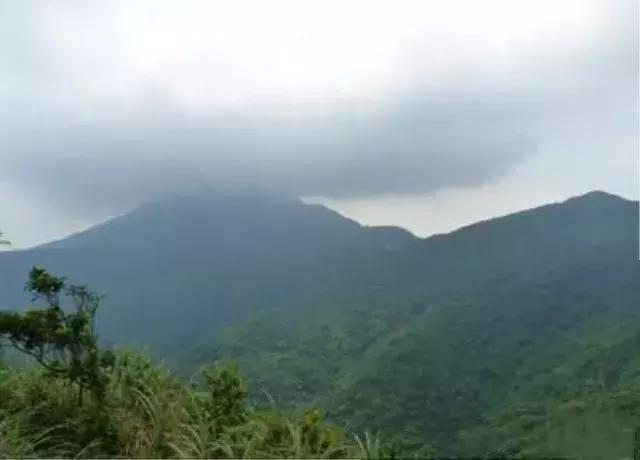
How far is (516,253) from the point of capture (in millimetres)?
34406

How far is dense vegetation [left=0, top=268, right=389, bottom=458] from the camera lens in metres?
3.01

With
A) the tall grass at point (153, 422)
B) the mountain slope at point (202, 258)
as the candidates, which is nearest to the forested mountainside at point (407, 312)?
the mountain slope at point (202, 258)

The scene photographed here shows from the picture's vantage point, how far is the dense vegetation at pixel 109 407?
9.88 feet

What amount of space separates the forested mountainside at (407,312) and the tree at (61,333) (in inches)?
15.5

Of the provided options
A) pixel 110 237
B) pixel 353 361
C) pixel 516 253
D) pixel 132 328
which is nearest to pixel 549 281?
pixel 516 253

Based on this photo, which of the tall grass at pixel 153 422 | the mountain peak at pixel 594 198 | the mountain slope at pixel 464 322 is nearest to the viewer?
the tall grass at pixel 153 422

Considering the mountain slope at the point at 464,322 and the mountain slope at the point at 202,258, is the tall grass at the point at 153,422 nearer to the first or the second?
the mountain slope at the point at 464,322

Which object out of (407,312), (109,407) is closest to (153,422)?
(109,407)

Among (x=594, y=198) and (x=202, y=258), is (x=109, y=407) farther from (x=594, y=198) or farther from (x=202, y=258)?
(x=202, y=258)

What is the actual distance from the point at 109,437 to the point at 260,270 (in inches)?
1887

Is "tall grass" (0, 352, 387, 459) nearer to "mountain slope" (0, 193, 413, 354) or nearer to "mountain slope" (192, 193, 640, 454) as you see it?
"mountain slope" (192, 193, 640, 454)

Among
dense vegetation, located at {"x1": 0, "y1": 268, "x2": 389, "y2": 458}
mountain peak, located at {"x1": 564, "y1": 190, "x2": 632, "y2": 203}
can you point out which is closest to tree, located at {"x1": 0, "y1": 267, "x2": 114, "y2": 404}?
dense vegetation, located at {"x1": 0, "y1": 268, "x2": 389, "y2": 458}

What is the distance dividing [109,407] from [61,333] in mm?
363

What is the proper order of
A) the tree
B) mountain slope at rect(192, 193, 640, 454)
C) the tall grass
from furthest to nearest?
mountain slope at rect(192, 193, 640, 454) → the tree → the tall grass
